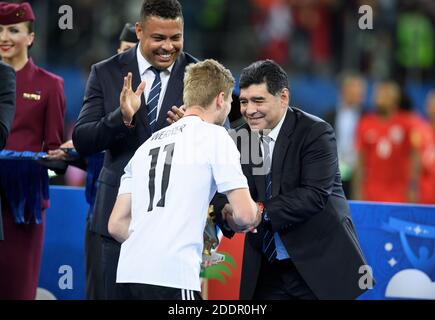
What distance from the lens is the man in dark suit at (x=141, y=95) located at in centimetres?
604

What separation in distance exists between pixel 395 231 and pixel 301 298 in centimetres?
174

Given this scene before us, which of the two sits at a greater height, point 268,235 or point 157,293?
point 268,235

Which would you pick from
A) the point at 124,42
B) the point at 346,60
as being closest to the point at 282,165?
the point at 124,42

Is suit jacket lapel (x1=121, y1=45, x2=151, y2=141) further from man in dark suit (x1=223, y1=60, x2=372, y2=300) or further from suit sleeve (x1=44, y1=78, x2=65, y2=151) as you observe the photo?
suit sleeve (x1=44, y1=78, x2=65, y2=151)

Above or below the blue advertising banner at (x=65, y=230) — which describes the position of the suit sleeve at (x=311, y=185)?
above

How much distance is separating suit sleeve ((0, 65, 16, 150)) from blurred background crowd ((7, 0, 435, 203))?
342 inches

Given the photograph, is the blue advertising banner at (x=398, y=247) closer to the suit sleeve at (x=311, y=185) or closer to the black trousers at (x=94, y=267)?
the suit sleeve at (x=311, y=185)

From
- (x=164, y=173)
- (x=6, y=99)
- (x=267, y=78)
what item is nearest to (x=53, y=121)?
(x=6, y=99)

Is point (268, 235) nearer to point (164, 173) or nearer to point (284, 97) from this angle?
point (284, 97)

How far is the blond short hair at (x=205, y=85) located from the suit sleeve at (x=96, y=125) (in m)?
0.66

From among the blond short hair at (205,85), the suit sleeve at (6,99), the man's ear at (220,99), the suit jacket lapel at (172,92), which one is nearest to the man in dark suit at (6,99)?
the suit sleeve at (6,99)

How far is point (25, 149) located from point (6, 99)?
1.33m

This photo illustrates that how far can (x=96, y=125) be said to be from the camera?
5.99 meters
